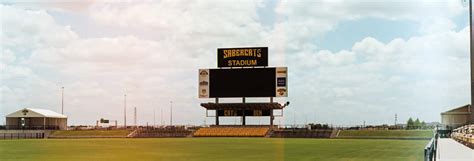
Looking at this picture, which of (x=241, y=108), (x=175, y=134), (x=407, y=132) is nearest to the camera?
(x=407, y=132)

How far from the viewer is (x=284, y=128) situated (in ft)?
205

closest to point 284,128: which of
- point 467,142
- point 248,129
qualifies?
point 248,129

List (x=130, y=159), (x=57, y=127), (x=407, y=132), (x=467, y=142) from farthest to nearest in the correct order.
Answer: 1. (x=57, y=127)
2. (x=407, y=132)
3. (x=467, y=142)
4. (x=130, y=159)

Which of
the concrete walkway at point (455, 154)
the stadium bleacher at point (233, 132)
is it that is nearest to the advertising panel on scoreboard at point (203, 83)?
the stadium bleacher at point (233, 132)

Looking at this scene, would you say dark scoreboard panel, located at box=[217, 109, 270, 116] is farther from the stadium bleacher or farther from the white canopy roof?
the white canopy roof

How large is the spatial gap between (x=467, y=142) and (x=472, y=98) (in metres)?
12.1

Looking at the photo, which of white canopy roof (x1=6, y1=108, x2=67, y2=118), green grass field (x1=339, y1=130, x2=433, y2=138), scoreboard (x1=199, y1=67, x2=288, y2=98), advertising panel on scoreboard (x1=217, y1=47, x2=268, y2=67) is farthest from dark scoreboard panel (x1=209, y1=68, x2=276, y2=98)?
white canopy roof (x1=6, y1=108, x2=67, y2=118)

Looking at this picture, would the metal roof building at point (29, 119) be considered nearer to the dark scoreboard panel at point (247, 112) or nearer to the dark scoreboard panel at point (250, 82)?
the dark scoreboard panel at point (247, 112)

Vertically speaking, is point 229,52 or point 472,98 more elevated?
point 229,52

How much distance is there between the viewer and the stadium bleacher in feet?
191

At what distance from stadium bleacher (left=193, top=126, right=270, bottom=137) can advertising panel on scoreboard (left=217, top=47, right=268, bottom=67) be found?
21.6 feet

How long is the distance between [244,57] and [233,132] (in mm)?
7453

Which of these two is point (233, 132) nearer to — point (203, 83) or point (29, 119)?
point (203, 83)

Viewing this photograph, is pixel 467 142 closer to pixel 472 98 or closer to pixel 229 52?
pixel 472 98
